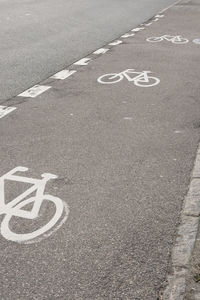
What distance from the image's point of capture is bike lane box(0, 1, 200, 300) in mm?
3639

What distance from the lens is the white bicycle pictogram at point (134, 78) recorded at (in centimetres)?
891

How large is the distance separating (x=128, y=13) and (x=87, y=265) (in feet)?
53.0

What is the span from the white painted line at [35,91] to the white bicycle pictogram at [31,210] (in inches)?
123

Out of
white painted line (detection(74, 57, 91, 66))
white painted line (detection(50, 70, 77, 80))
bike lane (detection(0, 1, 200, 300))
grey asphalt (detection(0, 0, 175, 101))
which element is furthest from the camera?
white painted line (detection(74, 57, 91, 66))

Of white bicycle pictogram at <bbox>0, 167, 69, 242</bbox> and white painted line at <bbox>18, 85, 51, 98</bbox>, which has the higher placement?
white bicycle pictogram at <bbox>0, 167, 69, 242</bbox>

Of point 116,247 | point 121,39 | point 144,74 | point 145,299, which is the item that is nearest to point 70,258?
point 116,247

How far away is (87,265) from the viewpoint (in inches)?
148

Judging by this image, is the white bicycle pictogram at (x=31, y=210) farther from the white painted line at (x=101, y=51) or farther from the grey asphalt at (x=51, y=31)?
the white painted line at (x=101, y=51)

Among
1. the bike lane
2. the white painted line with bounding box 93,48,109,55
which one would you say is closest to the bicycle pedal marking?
the white painted line with bounding box 93,48,109,55

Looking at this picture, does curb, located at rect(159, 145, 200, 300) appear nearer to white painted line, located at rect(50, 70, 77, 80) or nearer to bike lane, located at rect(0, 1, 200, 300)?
bike lane, located at rect(0, 1, 200, 300)

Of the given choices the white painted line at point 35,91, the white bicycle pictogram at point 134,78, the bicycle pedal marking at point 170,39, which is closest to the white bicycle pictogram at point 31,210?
the white painted line at point 35,91

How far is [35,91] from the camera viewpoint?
328 inches

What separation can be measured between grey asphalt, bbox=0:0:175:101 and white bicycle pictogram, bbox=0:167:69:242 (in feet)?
10.4

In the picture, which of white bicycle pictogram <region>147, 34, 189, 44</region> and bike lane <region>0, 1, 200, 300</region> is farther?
white bicycle pictogram <region>147, 34, 189, 44</region>
